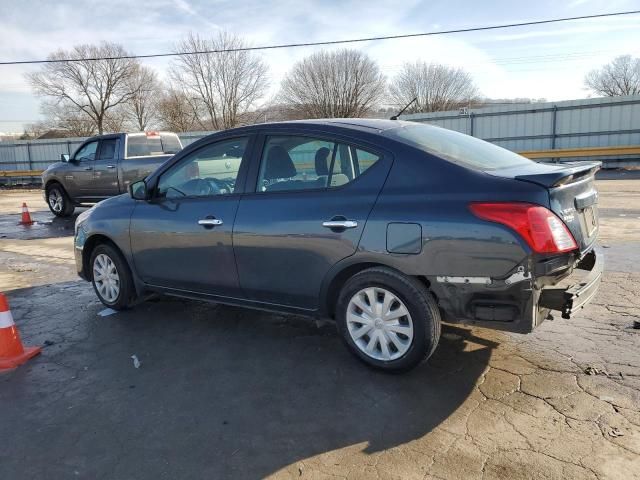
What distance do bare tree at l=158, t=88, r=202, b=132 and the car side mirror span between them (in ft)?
147

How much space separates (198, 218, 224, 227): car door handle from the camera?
4055 millimetres

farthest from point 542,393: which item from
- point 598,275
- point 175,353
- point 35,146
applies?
point 35,146

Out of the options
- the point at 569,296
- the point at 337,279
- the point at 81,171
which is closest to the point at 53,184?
the point at 81,171

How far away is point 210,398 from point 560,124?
23213mm

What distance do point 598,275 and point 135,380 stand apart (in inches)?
130

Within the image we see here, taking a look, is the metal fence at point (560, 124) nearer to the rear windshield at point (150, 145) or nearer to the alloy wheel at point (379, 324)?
the rear windshield at point (150, 145)

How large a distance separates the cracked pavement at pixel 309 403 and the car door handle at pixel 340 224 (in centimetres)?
103

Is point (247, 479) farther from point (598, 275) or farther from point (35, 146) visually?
point (35, 146)

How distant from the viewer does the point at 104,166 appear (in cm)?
1224

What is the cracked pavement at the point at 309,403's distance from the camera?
103 inches

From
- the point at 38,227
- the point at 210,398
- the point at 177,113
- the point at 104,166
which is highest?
the point at 177,113

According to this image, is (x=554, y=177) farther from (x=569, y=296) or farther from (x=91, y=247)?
(x=91, y=247)

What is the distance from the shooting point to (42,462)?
2727 millimetres

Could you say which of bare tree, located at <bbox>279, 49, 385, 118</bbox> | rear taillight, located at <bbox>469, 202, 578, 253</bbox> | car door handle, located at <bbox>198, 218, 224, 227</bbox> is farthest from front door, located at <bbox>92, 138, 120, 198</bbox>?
bare tree, located at <bbox>279, 49, 385, 118</bbox>
